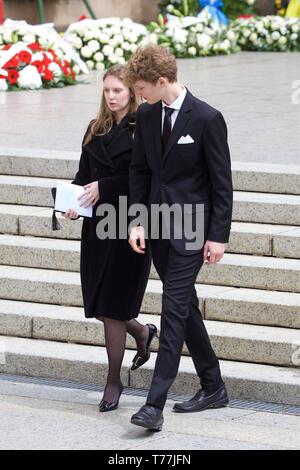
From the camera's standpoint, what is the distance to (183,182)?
5.65m

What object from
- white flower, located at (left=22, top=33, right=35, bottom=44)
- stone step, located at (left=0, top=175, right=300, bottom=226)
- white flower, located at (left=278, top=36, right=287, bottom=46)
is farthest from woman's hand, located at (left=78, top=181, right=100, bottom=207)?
white flower, located at (left=278, top=36, right=287, bottom=46)

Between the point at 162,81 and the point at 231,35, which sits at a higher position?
the point at 162,81

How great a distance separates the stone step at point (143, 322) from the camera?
6.41m

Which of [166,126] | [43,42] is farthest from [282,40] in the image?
[166,126]

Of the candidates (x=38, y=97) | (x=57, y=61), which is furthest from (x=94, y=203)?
(x=57, y=61)

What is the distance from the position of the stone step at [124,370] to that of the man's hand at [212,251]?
903 millimetres

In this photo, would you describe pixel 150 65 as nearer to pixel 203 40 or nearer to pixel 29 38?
pixel 29 38

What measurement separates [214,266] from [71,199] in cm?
140

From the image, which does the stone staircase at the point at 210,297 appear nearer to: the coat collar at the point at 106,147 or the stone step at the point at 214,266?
the stone step at the point at 214,266

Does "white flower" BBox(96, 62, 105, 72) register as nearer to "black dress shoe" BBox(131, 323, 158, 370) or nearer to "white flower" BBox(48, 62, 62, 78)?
"white flower" BBox(48, 62, 62, 78)

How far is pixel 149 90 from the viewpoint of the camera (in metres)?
5.54

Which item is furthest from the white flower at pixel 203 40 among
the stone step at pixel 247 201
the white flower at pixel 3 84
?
the stone step at pixel 247 201

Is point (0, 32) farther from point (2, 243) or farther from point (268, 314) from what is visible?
point (268, 314)

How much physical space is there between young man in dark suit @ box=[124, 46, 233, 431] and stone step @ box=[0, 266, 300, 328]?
3.25 ft
